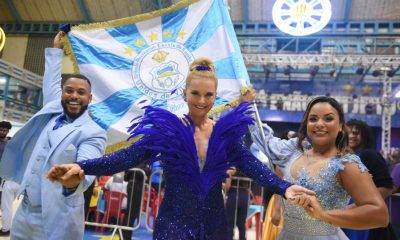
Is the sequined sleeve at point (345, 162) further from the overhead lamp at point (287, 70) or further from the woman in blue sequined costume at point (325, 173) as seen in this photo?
the overhead lamp at point (287, 70)

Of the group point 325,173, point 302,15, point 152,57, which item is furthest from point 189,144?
point 302,15

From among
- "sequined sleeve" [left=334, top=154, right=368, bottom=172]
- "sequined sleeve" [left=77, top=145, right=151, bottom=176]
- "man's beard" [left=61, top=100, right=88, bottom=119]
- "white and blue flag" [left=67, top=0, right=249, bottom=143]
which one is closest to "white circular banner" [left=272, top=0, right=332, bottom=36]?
"white and blue flag" [left=67, top=0, right=249, bottom=143]

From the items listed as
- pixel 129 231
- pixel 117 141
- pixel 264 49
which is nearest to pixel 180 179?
pixel 117 141

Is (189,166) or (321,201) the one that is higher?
(189,166)

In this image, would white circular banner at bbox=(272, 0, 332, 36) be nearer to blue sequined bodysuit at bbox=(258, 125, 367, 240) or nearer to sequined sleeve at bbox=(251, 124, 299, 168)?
sequined sleeve at bbox=(251, 124, 299, 168)

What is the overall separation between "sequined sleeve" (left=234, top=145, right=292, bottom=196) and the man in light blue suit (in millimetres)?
741

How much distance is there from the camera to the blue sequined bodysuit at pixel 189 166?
69.7 inches

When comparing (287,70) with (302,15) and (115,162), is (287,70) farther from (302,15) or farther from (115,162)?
(115,162)

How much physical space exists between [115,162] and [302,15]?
765 centimetres

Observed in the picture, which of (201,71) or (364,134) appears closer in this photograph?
(201,71)

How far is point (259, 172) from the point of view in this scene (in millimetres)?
1810

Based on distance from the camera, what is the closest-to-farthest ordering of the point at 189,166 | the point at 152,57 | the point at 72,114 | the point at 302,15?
1. the point at 189,166
2. the point at 72,114
3. the point at 152,57
4. the point at 302,15

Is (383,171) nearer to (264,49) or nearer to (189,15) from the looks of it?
(189,15)

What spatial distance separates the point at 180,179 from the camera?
6.03 ft
